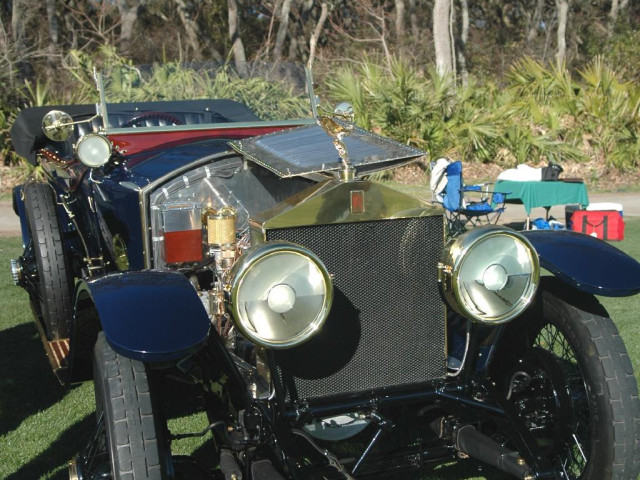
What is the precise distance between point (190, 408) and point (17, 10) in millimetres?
16729

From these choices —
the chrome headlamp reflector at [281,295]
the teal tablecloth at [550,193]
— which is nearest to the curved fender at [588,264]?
the chrome headlamp reflector at [281,295]

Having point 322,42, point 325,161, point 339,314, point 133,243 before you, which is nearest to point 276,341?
point 339,314

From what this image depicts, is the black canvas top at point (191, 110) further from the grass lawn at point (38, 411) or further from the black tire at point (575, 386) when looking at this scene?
the black tire at point (575, 386)

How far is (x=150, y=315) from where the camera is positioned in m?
2.23

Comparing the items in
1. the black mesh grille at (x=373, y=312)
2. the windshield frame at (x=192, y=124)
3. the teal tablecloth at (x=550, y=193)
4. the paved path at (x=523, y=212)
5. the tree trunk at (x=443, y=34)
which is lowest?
the paved path at (x=523, y=212)

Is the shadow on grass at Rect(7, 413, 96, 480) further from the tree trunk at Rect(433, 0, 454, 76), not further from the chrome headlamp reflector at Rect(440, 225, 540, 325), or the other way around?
the tree trunk at Rect(433, 0, 454, 76)

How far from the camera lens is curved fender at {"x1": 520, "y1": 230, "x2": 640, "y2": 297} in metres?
2.59

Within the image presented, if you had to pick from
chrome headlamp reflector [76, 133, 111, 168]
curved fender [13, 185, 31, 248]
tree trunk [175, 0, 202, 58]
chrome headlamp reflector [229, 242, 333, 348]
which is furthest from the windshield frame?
tree trunk [175, 0, 202, 58]

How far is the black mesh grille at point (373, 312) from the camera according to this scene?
247 cm

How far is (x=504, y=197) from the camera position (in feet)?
27.8

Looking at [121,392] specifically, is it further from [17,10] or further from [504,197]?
[17,10]

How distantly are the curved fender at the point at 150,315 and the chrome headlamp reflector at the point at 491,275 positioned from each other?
822 mm

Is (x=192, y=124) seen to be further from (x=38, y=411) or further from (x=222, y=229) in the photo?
(x=38, y=411)

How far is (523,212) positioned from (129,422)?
30.7 ft
